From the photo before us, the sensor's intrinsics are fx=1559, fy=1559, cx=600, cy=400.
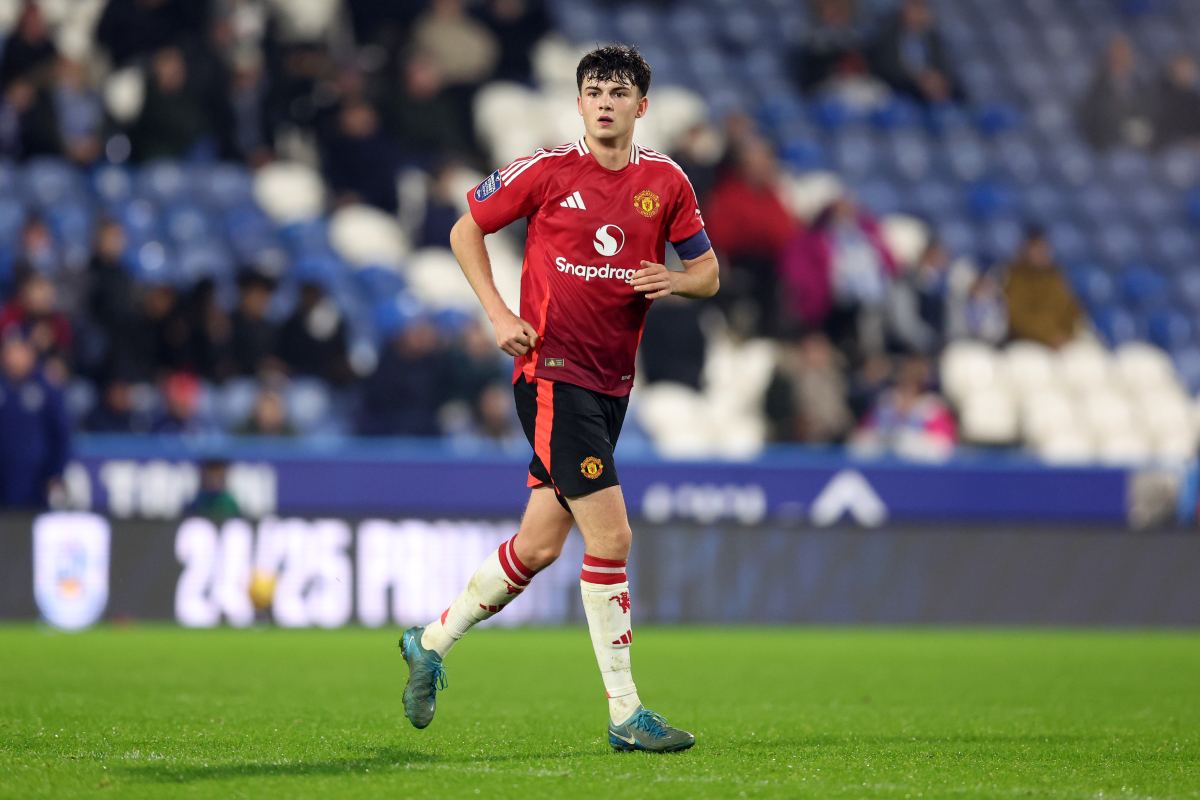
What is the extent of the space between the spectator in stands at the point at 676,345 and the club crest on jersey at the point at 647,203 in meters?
9.69

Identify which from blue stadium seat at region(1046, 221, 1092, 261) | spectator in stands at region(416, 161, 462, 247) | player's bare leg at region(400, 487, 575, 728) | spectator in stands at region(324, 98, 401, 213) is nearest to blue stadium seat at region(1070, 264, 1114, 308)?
blue stadium seat at region(1046, 221, 1092, 261)

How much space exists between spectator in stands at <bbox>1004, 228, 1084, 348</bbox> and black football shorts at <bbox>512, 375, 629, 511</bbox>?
499 inches

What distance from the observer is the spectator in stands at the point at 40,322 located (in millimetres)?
12719

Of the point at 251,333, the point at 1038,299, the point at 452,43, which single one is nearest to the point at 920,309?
the point at 1038,299

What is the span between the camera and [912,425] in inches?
600

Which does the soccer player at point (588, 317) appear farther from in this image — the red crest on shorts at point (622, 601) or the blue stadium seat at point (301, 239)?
the blue stadium seat at point (301, 239)

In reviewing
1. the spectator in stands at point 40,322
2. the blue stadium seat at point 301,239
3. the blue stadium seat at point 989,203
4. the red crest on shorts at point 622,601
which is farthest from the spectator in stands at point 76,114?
the red crest on shorts at point 622,601

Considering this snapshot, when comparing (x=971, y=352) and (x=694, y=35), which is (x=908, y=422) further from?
(x=694, y=35)

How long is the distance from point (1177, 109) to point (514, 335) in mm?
17974

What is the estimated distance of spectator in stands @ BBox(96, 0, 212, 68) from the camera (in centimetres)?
1597

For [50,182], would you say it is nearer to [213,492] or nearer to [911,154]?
[213,492]

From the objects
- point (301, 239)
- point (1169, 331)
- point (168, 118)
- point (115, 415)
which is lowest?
point (115, 415)

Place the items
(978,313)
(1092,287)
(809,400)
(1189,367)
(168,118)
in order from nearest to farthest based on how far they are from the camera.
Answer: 1. (809,400)
2. (168,118)
3. (978,313)
4. (1189,367)
5. (1092,287)

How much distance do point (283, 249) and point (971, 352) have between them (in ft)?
23.9
